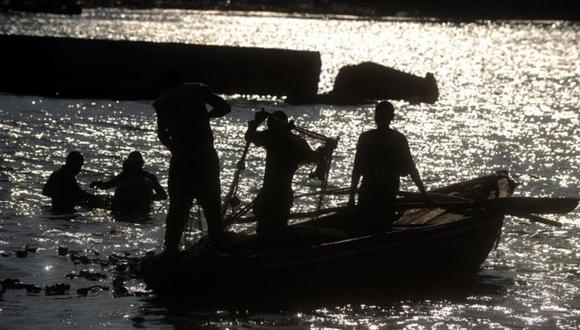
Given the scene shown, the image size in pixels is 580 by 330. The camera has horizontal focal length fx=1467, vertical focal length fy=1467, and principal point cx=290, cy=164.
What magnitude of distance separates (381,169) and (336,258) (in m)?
1.32

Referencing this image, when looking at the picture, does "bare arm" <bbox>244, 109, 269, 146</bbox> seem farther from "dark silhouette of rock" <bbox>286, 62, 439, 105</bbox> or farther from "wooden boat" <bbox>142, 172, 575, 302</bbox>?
"dark silhouette of rock" <bbox>286, 62, 439, 105</bbox>

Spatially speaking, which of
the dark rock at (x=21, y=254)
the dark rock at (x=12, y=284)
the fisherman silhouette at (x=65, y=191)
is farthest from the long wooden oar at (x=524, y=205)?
the fisherman silhouette at (x=65, y=191)

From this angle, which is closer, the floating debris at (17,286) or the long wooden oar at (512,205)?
the floating debris at (17,286)

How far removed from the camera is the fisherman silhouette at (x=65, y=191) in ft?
70.2

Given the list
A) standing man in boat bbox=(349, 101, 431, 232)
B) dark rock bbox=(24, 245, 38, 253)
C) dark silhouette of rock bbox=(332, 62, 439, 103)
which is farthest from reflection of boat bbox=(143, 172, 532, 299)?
dark silhouette of rock bbox=(332, 62, 439, 103)

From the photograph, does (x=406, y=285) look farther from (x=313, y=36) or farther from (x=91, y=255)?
(x=313, y=36)

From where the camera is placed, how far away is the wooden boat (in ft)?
51.1

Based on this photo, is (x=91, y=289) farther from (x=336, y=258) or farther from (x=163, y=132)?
(x=336, y=258)

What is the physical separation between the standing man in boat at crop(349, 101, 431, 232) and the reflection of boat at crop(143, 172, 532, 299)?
0.40 meters

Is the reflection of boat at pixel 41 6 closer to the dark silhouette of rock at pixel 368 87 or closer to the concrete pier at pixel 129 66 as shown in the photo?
the dark silhouette of rock at pixel 368 87

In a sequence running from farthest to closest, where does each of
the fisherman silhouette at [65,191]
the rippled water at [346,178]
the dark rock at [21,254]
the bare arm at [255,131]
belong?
the fisherman silhouette at [65,191]
the dark rock at [21,254]
the rippled water at [346,178]
the bare arm at [255,131]

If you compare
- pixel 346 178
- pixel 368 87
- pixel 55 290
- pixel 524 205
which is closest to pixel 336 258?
pixel 524 205

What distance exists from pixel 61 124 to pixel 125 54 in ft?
27.5

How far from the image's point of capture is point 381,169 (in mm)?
16781
